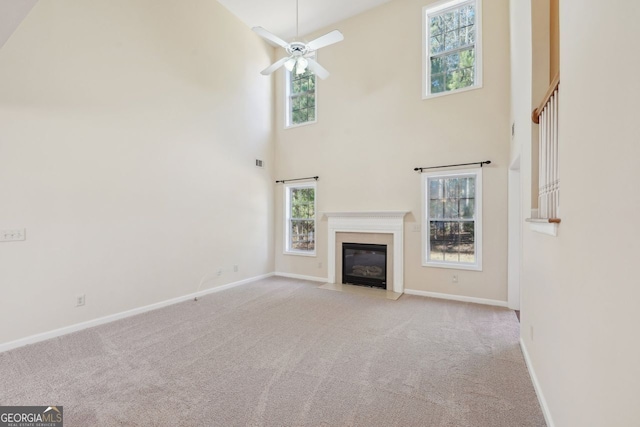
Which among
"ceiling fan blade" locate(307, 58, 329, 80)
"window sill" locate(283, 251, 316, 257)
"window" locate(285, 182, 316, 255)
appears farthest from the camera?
"window" locate(285, 182, 316, 255)

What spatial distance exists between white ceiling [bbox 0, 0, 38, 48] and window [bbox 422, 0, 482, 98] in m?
4.84

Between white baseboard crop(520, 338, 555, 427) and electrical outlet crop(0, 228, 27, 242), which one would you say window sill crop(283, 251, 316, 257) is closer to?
white baseboard crop(520, 338, 555, 427)

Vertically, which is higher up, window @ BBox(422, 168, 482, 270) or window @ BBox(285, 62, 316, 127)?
window @ BBox(285, 62, 316, 127)

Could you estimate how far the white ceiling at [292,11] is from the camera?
5.15 m

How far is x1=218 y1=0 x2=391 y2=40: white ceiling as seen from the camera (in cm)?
515

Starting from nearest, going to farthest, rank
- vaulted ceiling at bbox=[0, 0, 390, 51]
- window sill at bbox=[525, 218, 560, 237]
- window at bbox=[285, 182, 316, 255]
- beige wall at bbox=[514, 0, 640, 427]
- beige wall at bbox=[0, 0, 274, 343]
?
beige wall at bbox=[514, 0, 640, 427] → window sill at bbox=[525, 218, 560, 237] → beige wall at bbox=[0, 0, 274, 343] → vaulted ceiling at bbox=[0, 0, 390, 51] → window at bbox=[285, 182, 316, 255]

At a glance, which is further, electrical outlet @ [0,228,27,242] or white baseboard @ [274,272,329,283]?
white baseboard @ [274,272,329,283]

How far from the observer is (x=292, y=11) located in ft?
17.5

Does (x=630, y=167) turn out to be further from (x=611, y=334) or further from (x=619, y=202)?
(x=611, y=334)

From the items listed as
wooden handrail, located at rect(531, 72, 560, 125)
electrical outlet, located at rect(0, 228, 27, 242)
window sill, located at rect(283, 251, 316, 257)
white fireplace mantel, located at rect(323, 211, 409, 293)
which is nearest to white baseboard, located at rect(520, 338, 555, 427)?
wooden handrail, located at rect(531, 72, 560, 125)

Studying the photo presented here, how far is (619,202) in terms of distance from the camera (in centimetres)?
96

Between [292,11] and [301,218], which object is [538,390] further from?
[292,11]

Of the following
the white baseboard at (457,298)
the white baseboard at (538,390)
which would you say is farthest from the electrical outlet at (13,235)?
the white baseboard at (457,298)

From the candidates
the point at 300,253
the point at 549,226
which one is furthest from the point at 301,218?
the point at 549,226
